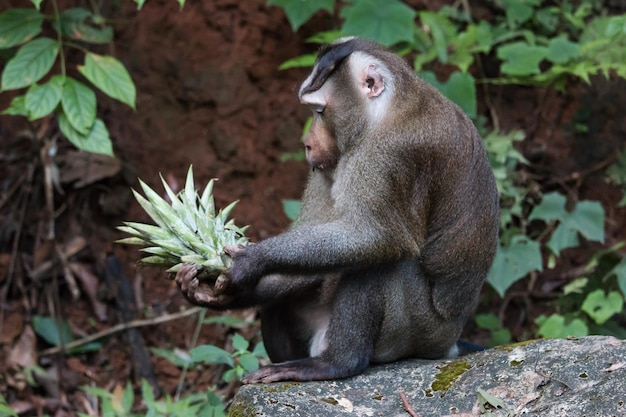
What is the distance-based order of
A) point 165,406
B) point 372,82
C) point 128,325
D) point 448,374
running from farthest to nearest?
1. point 128,325
2. point 165,406
3. point 372,82
4. point 448,374

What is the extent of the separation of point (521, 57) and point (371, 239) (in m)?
3.74

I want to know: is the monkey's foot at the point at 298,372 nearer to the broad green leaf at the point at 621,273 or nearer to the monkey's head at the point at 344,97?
the monkey's head at the point at 344,97

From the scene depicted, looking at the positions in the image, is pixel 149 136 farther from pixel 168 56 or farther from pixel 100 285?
pixel 100 285

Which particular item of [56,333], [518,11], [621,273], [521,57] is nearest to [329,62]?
[521,57]

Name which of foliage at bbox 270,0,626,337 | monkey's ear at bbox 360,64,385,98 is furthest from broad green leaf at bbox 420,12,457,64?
monkey's ear at bbox 360,64,385,98

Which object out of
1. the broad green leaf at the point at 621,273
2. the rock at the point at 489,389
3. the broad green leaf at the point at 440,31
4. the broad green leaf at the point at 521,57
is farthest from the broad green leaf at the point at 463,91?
the rock at the point at 489,389

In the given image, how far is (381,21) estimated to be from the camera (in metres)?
7.22

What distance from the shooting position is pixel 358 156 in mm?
5113

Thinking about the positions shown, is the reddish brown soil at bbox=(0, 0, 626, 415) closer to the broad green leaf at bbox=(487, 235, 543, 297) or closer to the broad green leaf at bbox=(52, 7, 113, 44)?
the broad green leaf at bbox=(52, 7, 113, 44)

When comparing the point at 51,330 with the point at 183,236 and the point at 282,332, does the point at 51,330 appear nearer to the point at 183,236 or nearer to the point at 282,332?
the point at 282,332

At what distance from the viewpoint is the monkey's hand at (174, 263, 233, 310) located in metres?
4.83

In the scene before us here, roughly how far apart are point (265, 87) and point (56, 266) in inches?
102

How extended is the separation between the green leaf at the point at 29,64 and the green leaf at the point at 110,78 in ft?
0.81

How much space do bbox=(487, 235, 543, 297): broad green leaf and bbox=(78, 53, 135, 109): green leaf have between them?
3174mm
